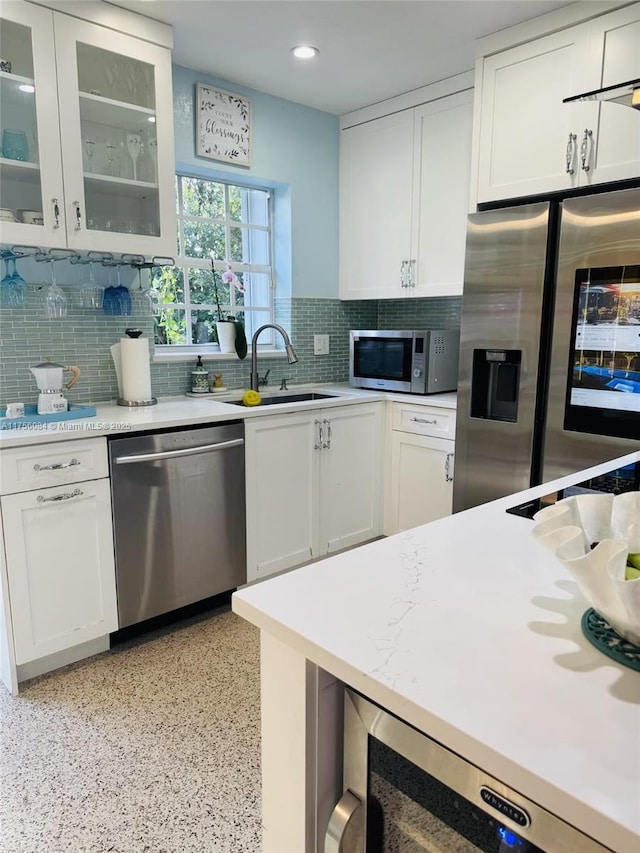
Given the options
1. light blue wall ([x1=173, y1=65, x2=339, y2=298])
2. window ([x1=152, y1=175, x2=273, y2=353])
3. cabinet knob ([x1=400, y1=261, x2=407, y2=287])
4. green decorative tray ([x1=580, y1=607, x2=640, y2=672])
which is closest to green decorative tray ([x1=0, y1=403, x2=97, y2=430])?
window ([x1=152, y1=175, x2=273, y2=353])

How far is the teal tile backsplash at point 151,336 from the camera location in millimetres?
2400

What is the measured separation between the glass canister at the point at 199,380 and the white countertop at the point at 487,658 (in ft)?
6.80

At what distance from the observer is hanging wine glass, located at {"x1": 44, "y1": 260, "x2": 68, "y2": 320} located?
239 centimetres

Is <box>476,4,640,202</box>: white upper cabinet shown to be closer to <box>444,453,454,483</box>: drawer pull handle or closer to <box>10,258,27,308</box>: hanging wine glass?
<box>444,453,454,483</box>: drawer pull handle

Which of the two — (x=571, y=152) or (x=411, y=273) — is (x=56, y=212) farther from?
(x=571, y=152)

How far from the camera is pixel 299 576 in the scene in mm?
931

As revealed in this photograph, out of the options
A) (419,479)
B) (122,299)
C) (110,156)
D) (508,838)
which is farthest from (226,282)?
(508,838)

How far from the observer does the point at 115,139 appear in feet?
7.82

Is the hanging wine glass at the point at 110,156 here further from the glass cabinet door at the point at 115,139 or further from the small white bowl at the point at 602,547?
the small white bowl at the point at 602,547

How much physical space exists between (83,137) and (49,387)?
1006mm

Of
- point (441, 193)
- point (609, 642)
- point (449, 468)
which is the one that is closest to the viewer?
point (609, 642)

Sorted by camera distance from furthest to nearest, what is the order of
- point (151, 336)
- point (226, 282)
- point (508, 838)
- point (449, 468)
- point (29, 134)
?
point (226, 282)
point (449, 468)
point (151, 336)
point (29, 134)
point (508, 838)

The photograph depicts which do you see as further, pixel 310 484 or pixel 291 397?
pixel 291 397

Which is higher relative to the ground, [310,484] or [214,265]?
[214,265]
